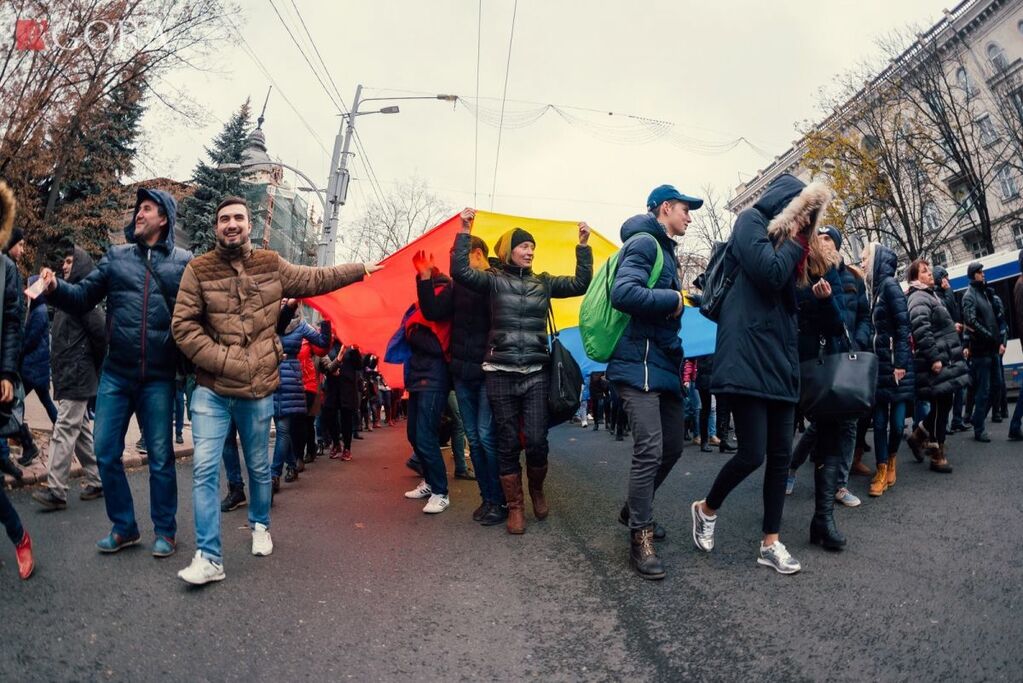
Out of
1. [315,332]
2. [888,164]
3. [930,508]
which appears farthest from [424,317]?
[888,164]

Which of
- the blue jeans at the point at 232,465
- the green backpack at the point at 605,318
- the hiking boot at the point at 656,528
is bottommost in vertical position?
the hiking boot at the point at 656,528

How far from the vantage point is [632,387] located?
3771 millimetres

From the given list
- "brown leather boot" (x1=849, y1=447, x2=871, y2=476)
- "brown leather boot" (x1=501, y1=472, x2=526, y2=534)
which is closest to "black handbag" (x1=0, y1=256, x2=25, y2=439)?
"brown leather boot" (x1=501, y1=472, x2=526, y2=534)

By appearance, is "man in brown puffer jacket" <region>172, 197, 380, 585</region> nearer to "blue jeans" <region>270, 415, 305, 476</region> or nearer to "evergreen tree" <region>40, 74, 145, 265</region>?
"blue jeans" <region>270, 415, 305, 476</region>

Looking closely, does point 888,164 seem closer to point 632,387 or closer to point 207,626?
point 632,387

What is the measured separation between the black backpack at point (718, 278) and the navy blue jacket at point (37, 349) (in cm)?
598

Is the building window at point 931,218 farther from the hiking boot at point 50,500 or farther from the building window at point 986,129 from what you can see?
the hiking boot at point 50,500

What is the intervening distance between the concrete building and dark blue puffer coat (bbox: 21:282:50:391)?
42.3 ft

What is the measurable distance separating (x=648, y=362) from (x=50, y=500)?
16.3ft

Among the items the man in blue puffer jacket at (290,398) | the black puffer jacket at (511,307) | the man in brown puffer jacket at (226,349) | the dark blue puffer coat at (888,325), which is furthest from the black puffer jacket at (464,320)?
the dark blue puffer coat at (888,325)

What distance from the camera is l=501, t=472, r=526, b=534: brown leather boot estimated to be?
4496mm

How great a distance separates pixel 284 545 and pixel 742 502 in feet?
11.5

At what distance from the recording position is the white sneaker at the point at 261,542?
3.99m

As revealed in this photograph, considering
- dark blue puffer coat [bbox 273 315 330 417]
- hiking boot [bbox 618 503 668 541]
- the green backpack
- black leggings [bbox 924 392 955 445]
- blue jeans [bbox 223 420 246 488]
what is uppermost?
the green backpack
